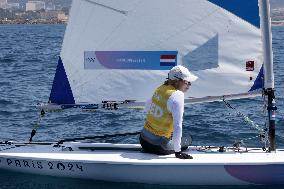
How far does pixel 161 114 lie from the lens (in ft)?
24.4

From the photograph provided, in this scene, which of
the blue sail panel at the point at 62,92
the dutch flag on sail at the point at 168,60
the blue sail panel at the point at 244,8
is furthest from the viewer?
the blue sail panel at the point at 62,92

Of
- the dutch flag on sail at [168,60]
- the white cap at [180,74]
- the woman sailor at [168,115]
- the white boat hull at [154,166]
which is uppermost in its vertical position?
the dutch flag on sail at [168,60]

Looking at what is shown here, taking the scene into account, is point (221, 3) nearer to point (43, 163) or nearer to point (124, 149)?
point (124, 149)

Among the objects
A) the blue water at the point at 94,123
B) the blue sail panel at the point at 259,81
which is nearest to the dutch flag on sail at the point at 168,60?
the blue sail panel at the point at 259,81

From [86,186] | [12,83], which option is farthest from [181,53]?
[12,83]

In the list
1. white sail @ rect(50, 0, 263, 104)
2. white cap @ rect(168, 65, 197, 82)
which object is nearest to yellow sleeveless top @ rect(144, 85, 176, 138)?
white cap @ rect(168, 65, 197, 82)

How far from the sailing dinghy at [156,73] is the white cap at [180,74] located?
2.23ft

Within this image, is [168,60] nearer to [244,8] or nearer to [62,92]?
[244,8]

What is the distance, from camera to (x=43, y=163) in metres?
7.96

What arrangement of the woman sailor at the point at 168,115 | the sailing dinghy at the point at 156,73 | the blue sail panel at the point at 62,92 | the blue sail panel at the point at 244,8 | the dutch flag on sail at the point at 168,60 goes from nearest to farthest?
1. the woman sailor at the point at 168,115
2. the sailing dinghy at the point at 156,73
3. the blue sail panel at the point at 244,8
4. the dutch flag on sail at the point at 168,60
5. the blue sail panel at the point at 62,92

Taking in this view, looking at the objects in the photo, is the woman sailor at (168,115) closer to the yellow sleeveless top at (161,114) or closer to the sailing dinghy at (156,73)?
the yellow sleeveless top at (161,114)

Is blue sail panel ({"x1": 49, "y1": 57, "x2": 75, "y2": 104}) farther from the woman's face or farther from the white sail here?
the woman's face

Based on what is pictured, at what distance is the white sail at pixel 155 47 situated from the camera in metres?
7.80

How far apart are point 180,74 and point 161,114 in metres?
0.59
